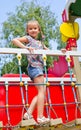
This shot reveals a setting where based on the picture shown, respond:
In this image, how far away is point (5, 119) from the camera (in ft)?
15.1

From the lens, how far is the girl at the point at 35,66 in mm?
3928

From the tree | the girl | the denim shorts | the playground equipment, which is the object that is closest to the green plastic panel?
the playground equipment

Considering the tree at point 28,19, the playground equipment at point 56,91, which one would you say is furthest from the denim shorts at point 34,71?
the tree at point 28,19

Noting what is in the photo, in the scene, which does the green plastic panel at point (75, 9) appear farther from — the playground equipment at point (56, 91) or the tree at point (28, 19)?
the tree at point (28, 19)

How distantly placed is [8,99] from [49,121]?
115cm

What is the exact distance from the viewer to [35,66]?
405 centimetres

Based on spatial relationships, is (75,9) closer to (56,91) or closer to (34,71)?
(56,91)

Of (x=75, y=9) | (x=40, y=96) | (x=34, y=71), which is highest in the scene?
(x=75, y=9)

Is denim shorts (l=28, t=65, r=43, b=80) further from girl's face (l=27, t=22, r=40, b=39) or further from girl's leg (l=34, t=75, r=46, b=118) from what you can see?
girl's face (l=27, t=22, r=40, b=39)

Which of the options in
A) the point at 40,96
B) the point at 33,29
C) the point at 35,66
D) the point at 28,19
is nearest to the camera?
the point at 40,96

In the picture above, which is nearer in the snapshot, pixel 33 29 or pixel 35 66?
pixel 35 66

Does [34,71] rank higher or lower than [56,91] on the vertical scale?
higher

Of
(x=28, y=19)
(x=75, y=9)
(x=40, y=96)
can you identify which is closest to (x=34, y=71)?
(x=40, y=96)

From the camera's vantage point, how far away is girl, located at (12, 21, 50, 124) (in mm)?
3928
